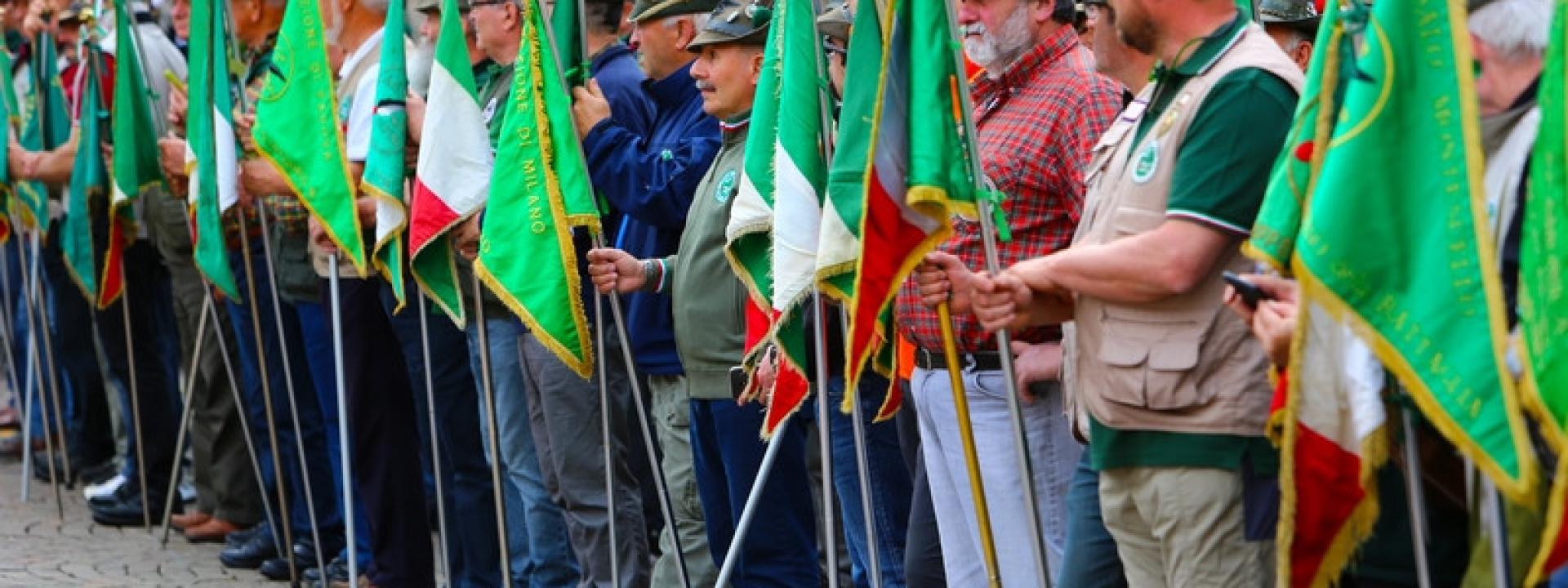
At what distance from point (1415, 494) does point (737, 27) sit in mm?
2862

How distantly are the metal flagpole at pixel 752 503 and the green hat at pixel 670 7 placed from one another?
4.49 ft

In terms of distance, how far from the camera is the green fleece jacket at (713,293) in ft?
20.0

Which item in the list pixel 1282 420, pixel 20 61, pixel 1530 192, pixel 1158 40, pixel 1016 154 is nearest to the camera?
pixel 1530 192

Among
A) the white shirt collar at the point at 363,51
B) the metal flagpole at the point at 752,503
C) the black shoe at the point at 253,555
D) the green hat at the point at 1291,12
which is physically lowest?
the black shoe at the point at 253,555

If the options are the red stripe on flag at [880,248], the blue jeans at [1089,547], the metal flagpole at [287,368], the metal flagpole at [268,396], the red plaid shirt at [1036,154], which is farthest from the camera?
the metal flagpole at [268,396]

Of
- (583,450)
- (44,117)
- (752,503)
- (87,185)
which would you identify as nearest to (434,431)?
(583,450)

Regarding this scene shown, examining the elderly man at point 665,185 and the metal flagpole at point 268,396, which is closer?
the elderly man at point 665,185

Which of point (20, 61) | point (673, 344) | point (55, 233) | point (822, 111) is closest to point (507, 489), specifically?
point (673, 344)

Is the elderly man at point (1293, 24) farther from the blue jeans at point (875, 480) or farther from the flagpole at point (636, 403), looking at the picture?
the flagpole at point (636, 403)

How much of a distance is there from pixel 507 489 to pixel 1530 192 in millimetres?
4830

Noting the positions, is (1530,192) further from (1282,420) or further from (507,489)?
(507,489)

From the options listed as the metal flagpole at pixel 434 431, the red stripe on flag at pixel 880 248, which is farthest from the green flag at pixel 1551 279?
the metal flagpole at pixel 434 431

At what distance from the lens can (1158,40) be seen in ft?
14.3

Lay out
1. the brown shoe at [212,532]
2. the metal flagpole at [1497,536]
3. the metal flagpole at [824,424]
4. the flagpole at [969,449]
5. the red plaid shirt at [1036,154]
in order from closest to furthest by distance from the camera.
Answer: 1. the metal flagpole at [1497,536]
2. the flagpole at [969,449]
3. the red plaid shirt at [1036,154]
4. the metal flagpole at [824,424]
5. the brown shoe at [212,532]
